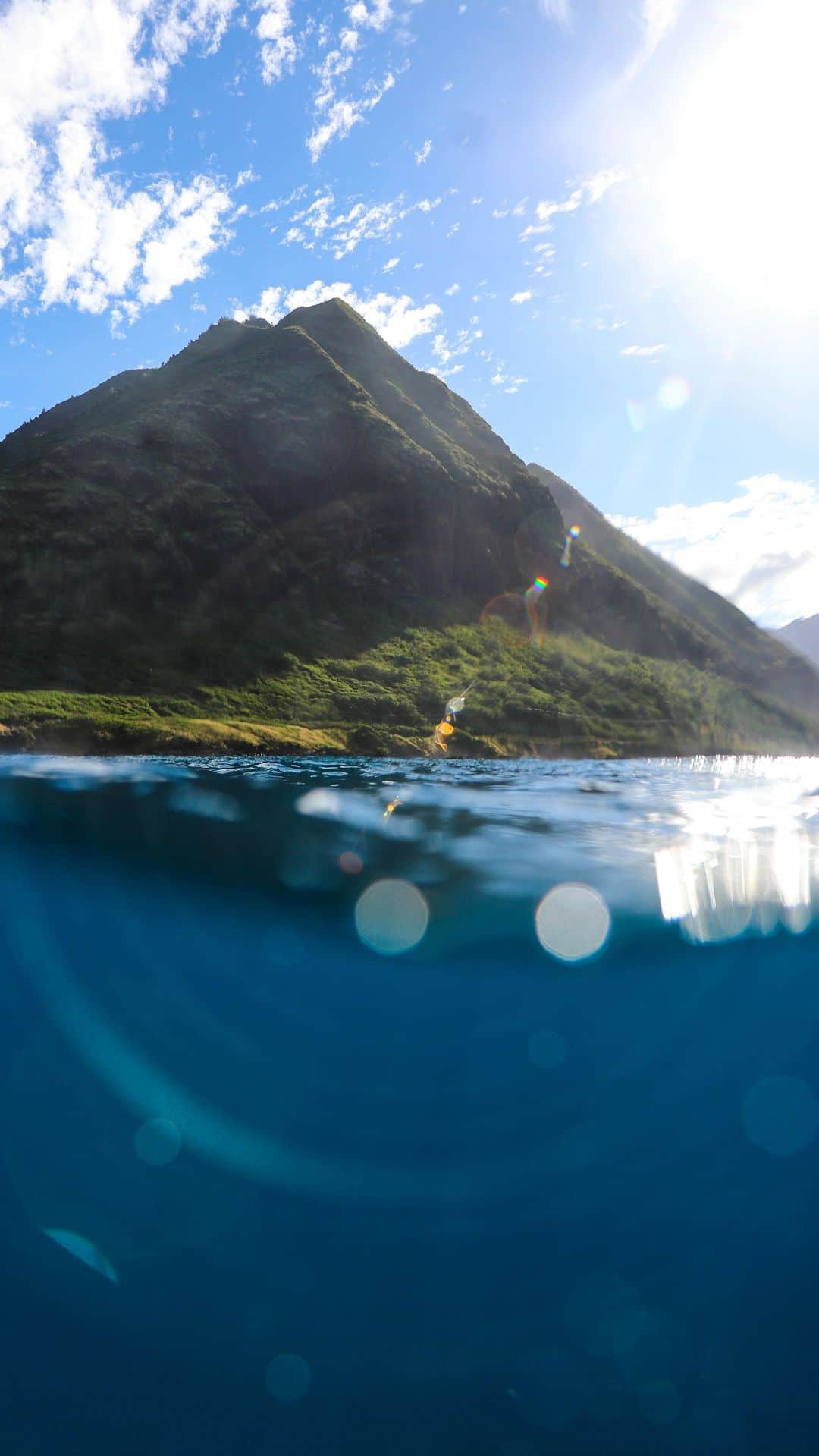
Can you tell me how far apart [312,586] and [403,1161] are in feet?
334

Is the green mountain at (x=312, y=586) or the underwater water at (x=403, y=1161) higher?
the green mountain at (x=312, y=586)

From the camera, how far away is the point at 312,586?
340ft

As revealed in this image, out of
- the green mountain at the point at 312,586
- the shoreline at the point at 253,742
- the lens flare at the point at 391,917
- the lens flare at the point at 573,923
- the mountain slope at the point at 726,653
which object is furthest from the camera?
the mountain slope at the point at 726,653

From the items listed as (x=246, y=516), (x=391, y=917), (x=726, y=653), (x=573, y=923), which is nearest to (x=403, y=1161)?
(x=391, y=917)

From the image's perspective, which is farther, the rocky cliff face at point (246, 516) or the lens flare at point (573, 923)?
the rocky cliff face at point (246, 516)

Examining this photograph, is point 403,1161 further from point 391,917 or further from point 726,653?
point 726,653

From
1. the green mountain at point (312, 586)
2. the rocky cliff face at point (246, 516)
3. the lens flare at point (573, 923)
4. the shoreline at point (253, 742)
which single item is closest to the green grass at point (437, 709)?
the shoreline at point (253, 742)

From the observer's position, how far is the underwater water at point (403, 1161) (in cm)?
422

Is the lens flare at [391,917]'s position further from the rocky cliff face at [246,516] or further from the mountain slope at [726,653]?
the mountain slope at [726,653]

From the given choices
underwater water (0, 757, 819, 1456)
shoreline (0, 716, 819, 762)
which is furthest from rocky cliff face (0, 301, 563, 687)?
underwater water (0, 757, 819, 1456)

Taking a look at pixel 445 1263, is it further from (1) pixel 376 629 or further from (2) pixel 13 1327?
(1) pixel 376 629

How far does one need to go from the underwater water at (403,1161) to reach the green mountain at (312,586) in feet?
142

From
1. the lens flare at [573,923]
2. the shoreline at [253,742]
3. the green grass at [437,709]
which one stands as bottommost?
the lens flare at [573,923]

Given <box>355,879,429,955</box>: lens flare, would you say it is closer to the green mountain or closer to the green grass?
the green grass
